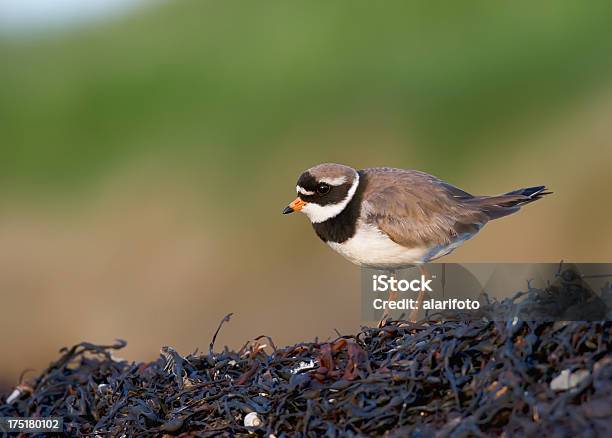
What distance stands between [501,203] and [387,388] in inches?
102

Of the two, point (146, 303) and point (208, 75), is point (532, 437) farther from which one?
point (208, 75)

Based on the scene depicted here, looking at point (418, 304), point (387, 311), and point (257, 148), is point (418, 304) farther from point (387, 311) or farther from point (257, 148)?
point (257, 148)

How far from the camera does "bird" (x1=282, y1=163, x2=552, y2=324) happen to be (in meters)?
5.21

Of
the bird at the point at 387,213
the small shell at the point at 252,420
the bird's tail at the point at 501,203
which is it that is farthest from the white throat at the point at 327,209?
the small shell at the point at 252,420

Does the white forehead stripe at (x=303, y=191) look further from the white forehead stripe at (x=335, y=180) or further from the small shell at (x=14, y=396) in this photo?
the small shell at (x=14, y=396)

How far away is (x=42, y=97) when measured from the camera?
1509 centimetres

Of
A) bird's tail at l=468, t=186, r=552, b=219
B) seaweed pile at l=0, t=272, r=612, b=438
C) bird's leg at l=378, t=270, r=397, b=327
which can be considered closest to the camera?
seaweed pile at l=0, t=272, r=612, b=438

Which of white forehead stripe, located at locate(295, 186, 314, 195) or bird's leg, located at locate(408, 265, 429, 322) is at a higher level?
white forehead stripe, located at locate(295, 186, 314, 195)

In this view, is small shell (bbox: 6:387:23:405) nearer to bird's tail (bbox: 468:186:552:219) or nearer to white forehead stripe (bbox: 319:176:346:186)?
white forehead stripe (bbox: 319:176:346:186)

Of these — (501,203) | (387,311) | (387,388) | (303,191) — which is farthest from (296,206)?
(387,388)

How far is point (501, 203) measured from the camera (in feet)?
18.8

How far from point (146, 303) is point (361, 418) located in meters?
7.91

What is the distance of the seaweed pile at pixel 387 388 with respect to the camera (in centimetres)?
307

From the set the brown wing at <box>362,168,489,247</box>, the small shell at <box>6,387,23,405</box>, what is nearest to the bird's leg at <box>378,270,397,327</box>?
the brown wing at <box>362,168,489,247</box>
